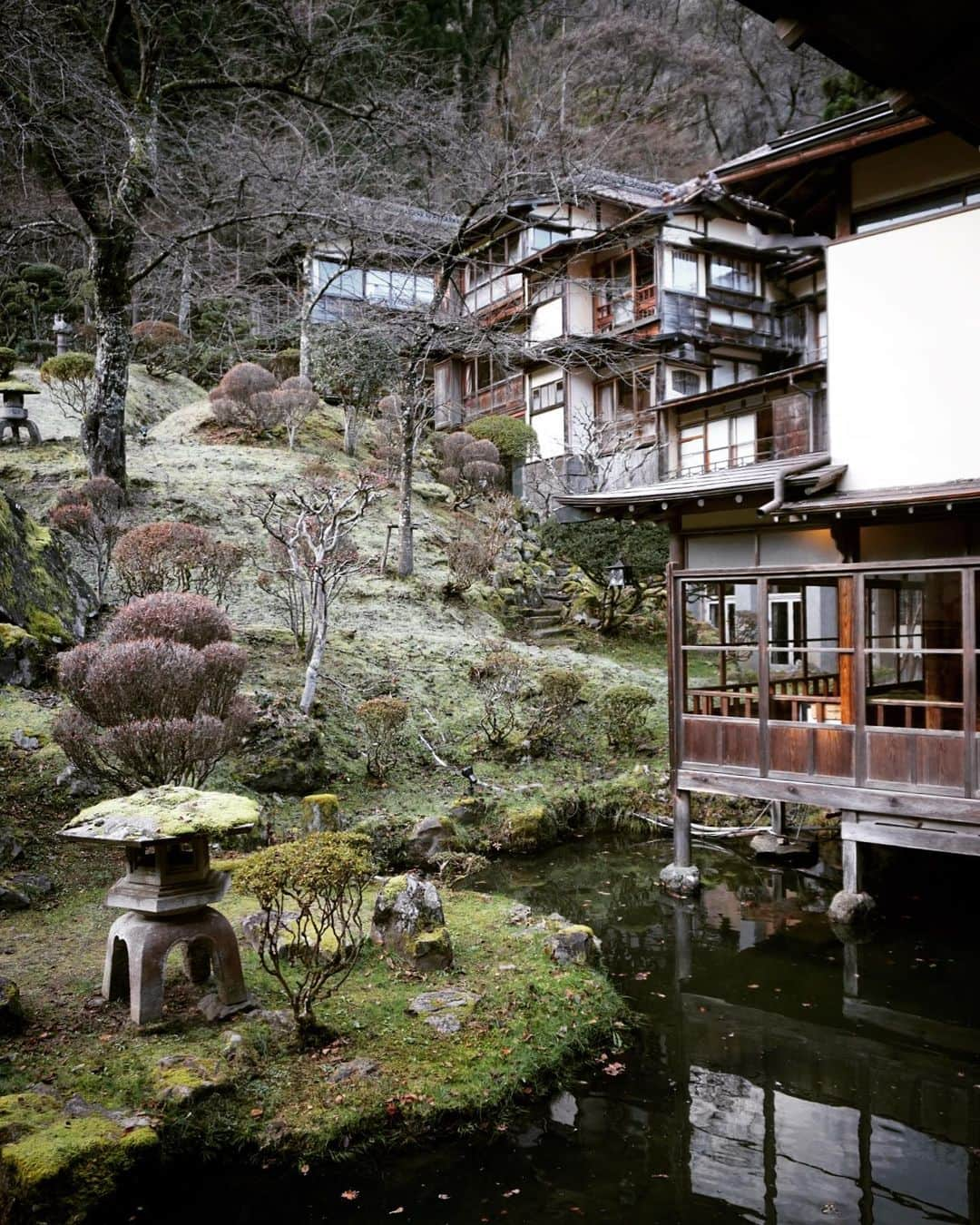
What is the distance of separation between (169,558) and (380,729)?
14.5 feet

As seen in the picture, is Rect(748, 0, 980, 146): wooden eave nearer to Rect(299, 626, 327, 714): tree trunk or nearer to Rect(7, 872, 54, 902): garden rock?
Rect(7, 872, 54, 902): garden rock

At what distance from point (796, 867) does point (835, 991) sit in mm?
4131

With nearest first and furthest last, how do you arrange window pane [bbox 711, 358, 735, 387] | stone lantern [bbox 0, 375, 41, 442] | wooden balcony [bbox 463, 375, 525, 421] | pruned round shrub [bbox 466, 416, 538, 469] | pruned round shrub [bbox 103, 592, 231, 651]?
pruned round shrub [bbox 103, 592, 231, 651]
stone lantern [bbox 0, 375, 41, 442]
pruned round shrub [bbox 466, 416, 538, 469]
window pane [bbox 711, 358, 735, 387]
wooden balcony [bbox 463, 375, 525, 421]

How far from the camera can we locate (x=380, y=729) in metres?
13.5

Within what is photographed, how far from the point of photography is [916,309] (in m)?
10.6

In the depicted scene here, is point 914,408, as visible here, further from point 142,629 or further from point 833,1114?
point 142,629

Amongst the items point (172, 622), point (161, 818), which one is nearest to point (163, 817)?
point (161, 818)

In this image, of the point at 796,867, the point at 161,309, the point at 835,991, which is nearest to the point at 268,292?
the point at 161,309

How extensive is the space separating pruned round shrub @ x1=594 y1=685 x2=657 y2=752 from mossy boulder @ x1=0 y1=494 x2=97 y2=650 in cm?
917

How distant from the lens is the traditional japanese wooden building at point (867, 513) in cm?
942

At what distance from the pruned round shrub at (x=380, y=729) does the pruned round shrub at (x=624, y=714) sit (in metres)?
4.41

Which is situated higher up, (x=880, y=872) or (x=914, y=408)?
(x=914, y=408)

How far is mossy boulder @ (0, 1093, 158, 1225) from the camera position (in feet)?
15.0

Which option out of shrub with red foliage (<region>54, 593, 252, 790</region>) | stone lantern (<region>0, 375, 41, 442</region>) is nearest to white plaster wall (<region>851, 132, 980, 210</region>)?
shrub with red foliage (<region>54, 593, 252, 790</region>)
